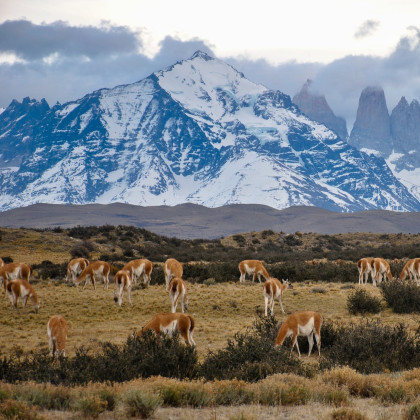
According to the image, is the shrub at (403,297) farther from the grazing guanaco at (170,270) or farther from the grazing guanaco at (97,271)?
the grazing guanaco at (97,271)

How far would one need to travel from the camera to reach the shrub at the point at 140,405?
957 centimetres

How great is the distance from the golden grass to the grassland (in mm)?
33

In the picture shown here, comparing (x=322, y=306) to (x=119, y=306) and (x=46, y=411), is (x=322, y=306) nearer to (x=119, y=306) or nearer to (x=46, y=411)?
(x=119, y=306)

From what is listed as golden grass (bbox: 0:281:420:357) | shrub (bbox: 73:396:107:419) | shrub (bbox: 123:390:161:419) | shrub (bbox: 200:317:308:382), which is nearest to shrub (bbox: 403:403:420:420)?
shrub (bbox: 200:317:308:382)

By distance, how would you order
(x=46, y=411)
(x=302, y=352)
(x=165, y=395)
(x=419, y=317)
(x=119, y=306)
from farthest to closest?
(x=119, y=306)
(x=419, y=317)
(x=302, y=352)
(x=165, y=395)
(x=46, y=411)

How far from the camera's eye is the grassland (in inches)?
397

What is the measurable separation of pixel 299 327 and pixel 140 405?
21.1 feet

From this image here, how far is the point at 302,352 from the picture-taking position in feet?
55.6

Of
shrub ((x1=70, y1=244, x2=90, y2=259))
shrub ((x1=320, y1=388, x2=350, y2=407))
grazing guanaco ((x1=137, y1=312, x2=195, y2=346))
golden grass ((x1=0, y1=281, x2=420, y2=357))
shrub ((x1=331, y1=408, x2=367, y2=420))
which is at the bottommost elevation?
golden grass ((x1=0, y1=281, x2=420, y2=357))

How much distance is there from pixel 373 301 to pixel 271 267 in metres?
12.8

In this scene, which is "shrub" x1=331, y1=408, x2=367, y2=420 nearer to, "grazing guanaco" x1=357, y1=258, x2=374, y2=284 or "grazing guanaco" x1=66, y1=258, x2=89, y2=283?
"grazing guanaco" x1=357, y1=258, x2=374, y2=284

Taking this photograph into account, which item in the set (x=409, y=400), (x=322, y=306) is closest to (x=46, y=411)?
(x=409, y=400)

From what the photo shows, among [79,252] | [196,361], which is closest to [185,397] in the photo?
[196,361]

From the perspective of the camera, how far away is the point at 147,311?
23.1 m
